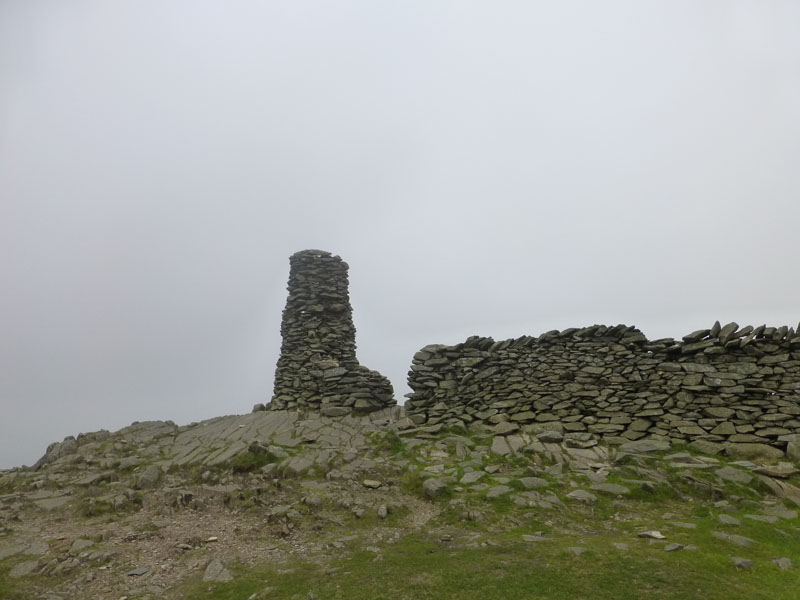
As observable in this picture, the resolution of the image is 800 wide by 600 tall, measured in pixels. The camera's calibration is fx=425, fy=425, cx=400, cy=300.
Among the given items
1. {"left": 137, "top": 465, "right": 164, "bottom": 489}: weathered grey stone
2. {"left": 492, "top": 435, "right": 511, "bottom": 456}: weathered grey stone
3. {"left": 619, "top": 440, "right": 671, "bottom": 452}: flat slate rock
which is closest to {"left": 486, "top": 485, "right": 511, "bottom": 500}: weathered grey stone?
{"left": 492, "top": 435, "right": 511, "bottom": 456}: weathered grey stone

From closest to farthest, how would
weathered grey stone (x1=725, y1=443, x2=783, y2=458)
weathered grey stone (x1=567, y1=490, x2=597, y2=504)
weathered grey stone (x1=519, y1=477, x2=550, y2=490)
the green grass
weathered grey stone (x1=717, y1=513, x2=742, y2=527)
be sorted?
the green grass
weathered grey stone (x1=717, y1=513, x2=742, y2=527)
weathered grey stone (x1=567, y1=490, x2=597, y2=504)
weathered grey stone (x1=519, y1=477, x2=550, y2=490)
weathered grey stone (x1=725, y1=443, x2=783, y2=458)

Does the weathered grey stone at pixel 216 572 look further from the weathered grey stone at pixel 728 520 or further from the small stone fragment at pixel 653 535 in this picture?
the weathered grey stone at pixel 728 520

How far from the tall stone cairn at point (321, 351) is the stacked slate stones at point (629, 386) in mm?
2639

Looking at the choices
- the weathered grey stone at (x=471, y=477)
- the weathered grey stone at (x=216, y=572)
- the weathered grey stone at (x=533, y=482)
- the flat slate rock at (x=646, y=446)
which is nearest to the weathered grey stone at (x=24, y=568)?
the weathered grey stone at (x=216, y=572)

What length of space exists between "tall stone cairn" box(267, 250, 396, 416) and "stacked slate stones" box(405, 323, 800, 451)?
2639 millimetres

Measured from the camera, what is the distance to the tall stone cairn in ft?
59.1

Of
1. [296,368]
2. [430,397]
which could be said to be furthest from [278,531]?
[296,368]

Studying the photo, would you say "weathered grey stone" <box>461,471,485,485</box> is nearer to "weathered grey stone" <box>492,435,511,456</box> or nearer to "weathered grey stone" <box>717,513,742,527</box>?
"weathered grey stone" <box>492,435,511,456</box>

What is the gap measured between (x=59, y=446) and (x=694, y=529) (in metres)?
→ 19.7

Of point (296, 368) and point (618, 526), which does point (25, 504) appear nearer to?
point (296, 368)

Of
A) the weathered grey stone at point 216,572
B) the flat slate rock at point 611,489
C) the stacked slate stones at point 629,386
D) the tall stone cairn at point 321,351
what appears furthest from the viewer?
the tall stone cairn at point 321,351

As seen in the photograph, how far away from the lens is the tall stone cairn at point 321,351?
18.0m

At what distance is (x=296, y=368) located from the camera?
1953 centimetres

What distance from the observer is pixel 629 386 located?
13.3m
